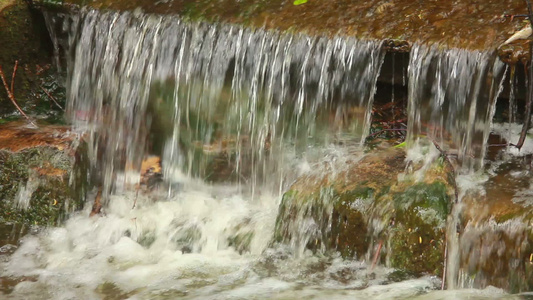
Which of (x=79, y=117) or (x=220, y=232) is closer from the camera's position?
(x=220, y=232)

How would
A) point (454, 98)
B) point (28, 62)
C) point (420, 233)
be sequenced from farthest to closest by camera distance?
point (28, 62) → point (454, 98) → point (420, 233)

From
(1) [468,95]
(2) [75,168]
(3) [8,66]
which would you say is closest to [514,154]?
(1) [468,95]

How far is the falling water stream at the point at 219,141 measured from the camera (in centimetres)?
Result: 460

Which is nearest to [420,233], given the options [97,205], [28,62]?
[97,205]

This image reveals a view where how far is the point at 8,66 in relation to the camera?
6.60 meters

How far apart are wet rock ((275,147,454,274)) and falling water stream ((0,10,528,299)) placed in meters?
0.09

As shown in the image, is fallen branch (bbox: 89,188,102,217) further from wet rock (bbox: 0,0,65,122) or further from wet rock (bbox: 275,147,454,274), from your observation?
wet rock (bbox: 275,147,454,274)

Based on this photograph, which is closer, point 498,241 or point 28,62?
point 498,241

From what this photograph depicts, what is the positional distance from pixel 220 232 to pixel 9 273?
139 centimetres

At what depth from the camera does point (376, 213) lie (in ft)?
14.7

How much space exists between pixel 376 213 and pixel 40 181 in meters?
2.59

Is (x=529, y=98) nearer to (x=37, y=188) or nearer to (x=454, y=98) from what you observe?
(x=454, y=98)

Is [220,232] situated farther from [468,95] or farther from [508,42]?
[508,42]

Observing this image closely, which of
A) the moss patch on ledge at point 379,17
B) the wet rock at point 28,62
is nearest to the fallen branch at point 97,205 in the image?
the wet rock at point 28,62
